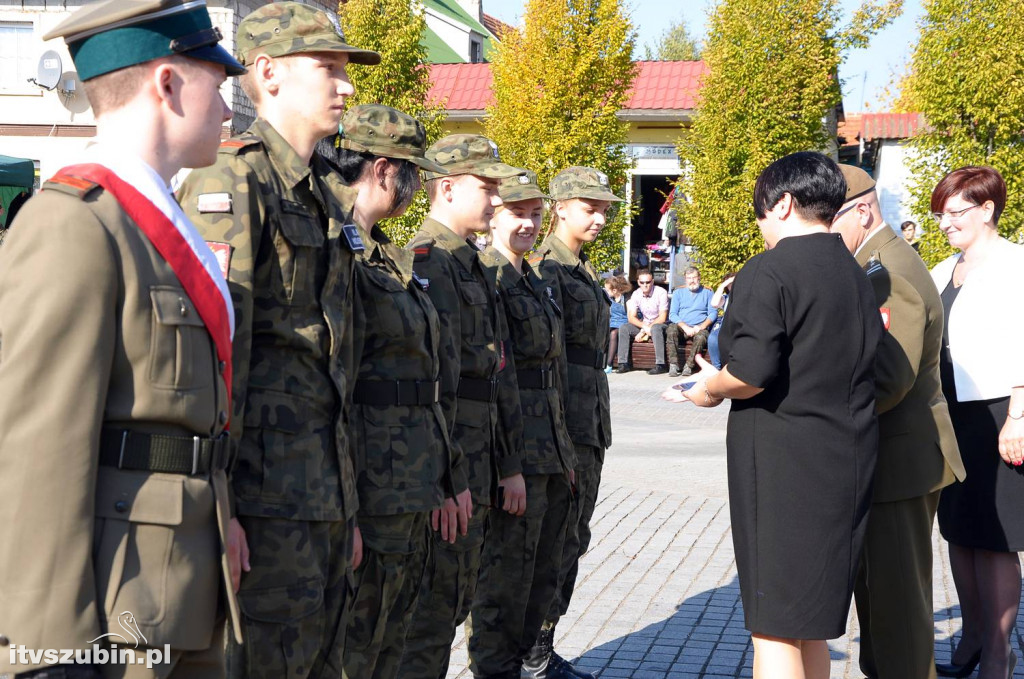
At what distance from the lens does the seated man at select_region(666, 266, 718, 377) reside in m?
18.2

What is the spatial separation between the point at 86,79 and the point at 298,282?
2.63ft

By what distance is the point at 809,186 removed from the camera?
365cm

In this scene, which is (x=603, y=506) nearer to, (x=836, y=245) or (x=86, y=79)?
(x=836, y=245)

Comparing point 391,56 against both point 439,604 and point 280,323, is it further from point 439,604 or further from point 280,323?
point 280,323

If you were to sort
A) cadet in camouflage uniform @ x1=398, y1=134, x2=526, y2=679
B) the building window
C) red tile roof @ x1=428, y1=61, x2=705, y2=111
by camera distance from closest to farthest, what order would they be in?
1. cadet in camouflage uniform @ x1=398, y1=134, x2=526, y2=679
2. the building window
3. red tile roof @ x1=428, y1=61, x2=705, y2=111

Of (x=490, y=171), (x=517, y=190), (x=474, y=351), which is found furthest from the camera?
(x=517, y=190)

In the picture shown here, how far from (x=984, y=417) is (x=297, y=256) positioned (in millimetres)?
3445

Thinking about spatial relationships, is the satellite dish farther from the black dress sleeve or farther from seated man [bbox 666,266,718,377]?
the black dress sleeve

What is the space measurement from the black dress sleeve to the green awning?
39.6ft

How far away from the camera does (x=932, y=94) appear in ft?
59.7

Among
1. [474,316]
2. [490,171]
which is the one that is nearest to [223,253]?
[474,316]

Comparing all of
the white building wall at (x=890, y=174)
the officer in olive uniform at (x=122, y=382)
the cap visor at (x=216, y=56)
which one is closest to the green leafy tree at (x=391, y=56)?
the white building wall at (x=890, y=174)

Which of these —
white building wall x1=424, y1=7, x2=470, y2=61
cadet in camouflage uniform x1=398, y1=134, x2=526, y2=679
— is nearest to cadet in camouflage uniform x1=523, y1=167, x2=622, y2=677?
cadet in camouflage uniform x1=398, y1=134, x2=526, y2=679

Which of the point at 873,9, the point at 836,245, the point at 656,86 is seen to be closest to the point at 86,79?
the point at 836,245
